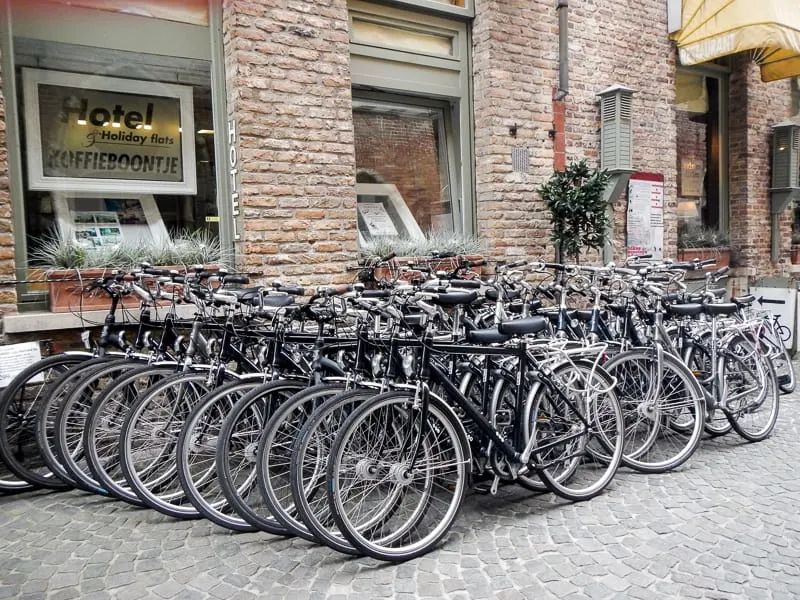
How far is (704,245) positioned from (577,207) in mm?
3262

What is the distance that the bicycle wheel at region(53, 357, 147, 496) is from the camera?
3.51 m

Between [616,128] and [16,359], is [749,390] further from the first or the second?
[16,359]

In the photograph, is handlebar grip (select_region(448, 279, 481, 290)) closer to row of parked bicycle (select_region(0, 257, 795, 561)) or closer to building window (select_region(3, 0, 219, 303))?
row of parked bicycle (select_region(0, 257, 795, 561))

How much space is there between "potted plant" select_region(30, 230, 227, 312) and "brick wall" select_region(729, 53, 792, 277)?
699 centimetres

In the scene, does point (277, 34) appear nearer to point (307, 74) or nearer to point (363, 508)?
point (307, 74)

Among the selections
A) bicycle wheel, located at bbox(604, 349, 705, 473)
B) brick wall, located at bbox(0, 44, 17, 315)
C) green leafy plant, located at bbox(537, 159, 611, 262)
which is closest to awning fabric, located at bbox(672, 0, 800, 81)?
green leafy plant, located at bbox(537, 159, 611, 262)

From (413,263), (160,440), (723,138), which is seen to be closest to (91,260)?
(160,440)

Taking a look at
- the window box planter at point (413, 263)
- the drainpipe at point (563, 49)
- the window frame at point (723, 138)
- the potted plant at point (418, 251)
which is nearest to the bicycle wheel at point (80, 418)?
the potted plant at point (418, 251)

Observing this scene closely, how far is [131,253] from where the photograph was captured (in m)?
4.78

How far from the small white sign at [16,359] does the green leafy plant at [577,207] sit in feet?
14.9

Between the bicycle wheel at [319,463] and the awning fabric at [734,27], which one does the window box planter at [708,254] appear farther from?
the bicycle wheel at [319,463]

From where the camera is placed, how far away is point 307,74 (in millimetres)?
5309

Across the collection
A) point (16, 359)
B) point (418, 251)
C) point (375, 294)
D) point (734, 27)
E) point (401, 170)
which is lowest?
point (16, 359)

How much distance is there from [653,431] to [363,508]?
2.03 m
